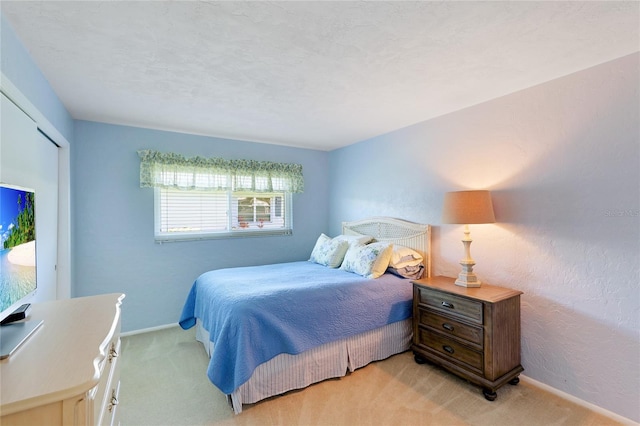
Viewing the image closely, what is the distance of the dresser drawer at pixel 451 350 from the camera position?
7.22ft

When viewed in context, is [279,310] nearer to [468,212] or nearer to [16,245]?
[16,245]

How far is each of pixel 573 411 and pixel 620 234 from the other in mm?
1242

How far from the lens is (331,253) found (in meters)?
3.44

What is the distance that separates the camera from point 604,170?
6.50 feet

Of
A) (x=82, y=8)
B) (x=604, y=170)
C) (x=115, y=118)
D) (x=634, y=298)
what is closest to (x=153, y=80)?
(x=82, y=8)

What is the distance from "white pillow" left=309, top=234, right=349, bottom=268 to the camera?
3.39 metres

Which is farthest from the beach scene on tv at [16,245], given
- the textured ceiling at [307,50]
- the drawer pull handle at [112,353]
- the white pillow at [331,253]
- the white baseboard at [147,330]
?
the white pillow at [331,253]

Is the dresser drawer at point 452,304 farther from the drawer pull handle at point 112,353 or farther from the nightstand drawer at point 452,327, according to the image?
the drawer pull handle at point 112,353

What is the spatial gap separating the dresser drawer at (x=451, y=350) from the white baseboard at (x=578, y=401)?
53 cm

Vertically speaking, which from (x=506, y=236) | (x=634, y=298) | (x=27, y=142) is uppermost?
(x=27, y=142)

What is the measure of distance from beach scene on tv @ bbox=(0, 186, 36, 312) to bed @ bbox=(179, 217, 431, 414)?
110 centimetres

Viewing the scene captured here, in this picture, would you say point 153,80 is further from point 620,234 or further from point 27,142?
point 620,234

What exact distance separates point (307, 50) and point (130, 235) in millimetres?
2847

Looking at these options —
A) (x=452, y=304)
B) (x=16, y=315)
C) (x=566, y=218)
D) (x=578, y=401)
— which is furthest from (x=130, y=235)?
(x=578, y=401)
